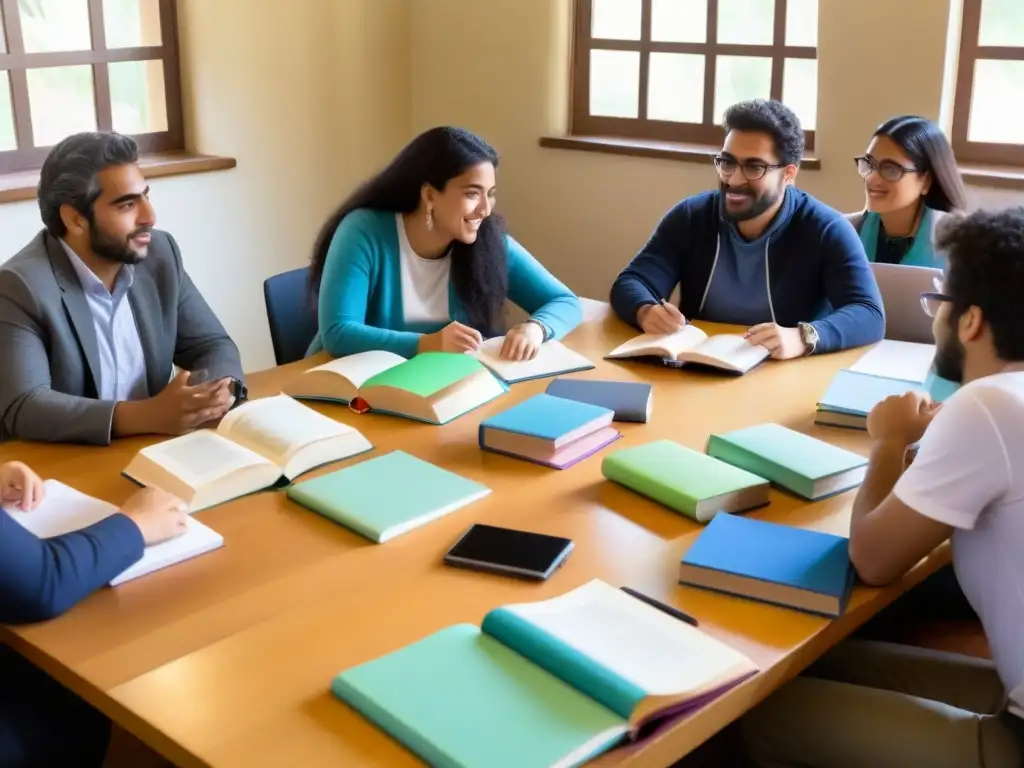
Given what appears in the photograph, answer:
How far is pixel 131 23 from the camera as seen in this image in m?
3.79

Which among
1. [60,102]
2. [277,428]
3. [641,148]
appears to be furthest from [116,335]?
[641,148]

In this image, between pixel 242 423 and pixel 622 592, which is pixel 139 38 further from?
pixel 622 592

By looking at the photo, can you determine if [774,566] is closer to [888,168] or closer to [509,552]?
[509,552]

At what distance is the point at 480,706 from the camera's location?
1.14 meters

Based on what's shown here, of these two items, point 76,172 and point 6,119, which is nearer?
point 76,172

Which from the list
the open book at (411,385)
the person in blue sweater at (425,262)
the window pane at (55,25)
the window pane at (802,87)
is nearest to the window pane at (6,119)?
the window pane at (55,25)

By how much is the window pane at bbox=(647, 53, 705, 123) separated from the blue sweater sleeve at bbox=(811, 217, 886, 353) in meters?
1.49

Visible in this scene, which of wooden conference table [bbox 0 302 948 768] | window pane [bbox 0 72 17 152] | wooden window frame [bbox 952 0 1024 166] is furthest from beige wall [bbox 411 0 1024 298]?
wooden conference table [bbox 0 302 948 768]

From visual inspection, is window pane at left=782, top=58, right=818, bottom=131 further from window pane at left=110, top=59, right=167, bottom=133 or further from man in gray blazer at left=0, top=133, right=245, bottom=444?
man in gray blazer at left=0, top=133, right=245, bottom=444

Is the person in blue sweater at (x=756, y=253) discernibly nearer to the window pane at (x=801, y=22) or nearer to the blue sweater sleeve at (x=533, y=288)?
the blue sweater sleeve at (x=533, y=288)

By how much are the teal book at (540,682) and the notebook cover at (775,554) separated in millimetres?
149

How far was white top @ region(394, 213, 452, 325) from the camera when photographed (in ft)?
8.59

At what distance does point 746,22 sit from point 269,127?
5.58 ft

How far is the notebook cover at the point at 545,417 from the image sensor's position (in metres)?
1.83
